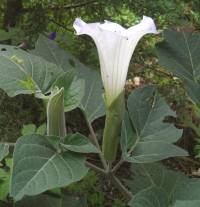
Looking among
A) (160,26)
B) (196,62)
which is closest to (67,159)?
(196,62)

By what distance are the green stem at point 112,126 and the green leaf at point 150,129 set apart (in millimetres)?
25

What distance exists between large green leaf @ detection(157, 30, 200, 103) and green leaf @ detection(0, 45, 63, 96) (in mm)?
376

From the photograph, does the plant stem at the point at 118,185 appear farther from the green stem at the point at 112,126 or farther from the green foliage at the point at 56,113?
the green foliage at the point at 56,113

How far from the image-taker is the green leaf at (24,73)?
4.24ft

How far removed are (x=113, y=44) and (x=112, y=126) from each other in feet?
0.74

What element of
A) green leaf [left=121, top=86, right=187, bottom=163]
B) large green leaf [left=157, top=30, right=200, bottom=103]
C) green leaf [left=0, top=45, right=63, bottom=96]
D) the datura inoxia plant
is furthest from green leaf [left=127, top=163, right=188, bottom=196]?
green leaf [left=0, top=45, right=63, bottom=96]

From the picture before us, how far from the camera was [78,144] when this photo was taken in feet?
3.94

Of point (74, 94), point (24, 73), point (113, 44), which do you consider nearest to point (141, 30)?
point (113, 44)

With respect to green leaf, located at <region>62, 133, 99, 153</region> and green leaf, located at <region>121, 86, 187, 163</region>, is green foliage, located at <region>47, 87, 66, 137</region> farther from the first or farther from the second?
green leaf, located at <region>121, 86, 187, 163</region>

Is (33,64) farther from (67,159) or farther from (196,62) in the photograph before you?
(196,62)

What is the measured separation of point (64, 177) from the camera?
1.10 meters

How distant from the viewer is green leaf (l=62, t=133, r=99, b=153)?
46.3 inches

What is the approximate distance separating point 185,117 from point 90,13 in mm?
623

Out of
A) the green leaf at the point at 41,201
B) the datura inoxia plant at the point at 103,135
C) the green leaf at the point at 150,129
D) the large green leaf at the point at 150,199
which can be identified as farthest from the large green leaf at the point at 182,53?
the green leaf at the point at 41,201
